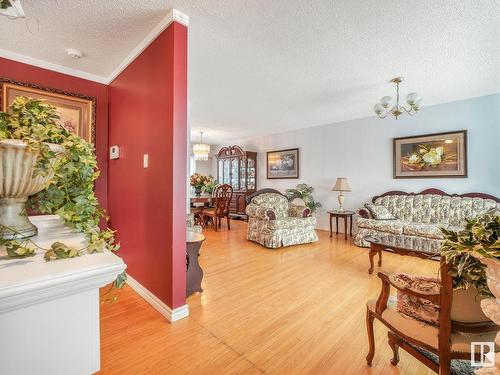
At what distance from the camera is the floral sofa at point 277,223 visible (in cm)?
405

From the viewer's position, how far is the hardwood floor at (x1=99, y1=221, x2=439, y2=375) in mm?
1459

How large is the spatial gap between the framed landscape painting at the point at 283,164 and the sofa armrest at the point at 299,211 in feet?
4.73

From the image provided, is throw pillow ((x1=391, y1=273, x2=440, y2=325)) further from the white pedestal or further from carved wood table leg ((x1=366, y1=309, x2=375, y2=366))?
the white pedestal

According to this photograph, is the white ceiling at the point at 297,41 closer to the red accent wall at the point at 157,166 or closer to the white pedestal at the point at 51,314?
the red accent wall at the point at 157,166

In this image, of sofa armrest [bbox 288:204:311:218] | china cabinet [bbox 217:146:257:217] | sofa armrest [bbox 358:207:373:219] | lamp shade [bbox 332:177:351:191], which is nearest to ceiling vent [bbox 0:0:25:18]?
sofa armrest [bbox 288:204:311:218]

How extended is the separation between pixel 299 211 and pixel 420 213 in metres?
→ 1.98

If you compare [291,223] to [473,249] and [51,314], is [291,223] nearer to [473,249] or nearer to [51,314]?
[473,249]

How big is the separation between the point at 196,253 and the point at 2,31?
264 centimetres

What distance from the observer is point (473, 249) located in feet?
2.56

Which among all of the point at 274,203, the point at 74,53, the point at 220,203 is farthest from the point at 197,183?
the point at 74,53

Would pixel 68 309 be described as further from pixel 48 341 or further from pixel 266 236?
pixel 266 236

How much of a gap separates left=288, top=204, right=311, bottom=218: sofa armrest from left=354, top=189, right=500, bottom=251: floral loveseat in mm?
920

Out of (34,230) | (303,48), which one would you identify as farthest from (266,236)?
(34,230)

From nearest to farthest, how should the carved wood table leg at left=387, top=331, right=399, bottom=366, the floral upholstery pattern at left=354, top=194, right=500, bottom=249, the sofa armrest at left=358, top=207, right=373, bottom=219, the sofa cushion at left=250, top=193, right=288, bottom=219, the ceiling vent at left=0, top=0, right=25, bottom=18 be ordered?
the ceiling vent at left=0, top=0, right=25, bottom=18 < the carved wood table leg at left=387, top=331, right=399, bottom=366 < the floral upholstery pattern at left=354, top=194, right=500, bottom=249 < the sofa armrest at left=358, top=207, right=373, bottom=219 < the sofa cushion at left=250, top=193, right=288, bottom=219
